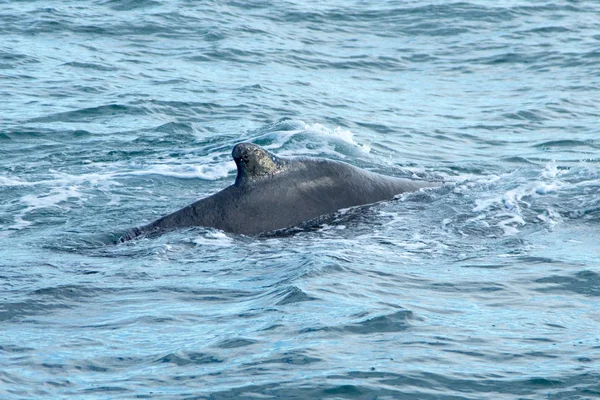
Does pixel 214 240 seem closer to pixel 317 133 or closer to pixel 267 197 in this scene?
pixel 267 197

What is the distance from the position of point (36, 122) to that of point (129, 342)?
33.4 feet

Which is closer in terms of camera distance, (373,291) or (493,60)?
(373,291)

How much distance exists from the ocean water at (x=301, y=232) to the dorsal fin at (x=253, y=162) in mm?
632

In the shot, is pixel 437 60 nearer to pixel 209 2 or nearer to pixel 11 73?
pixel 209 2

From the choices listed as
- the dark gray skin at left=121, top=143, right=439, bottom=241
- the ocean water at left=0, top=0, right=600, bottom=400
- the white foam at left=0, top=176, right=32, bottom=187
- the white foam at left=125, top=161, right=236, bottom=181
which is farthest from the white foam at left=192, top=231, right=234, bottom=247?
the white foam at left=0, top=176, right=32, bottom=187

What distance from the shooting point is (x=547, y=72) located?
2223cm

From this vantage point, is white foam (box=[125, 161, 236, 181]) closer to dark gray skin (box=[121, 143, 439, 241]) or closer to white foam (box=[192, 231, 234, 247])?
dark gray skin (box=[121, 143, 439, 241])

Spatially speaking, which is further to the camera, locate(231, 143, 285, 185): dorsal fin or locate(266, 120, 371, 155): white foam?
locate(266, 120, 371, 155): white foam

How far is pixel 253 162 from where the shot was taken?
10484mm

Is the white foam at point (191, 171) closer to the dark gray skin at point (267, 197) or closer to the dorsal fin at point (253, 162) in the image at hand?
the dark gray skin at point (267, 197)

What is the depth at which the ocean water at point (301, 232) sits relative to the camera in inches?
279

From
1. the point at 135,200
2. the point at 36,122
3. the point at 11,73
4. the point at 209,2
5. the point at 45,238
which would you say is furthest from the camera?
the point at 209,2

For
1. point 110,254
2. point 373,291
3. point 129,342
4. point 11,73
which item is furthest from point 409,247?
point 11,73

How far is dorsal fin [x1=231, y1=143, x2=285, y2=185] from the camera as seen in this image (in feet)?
33.9
